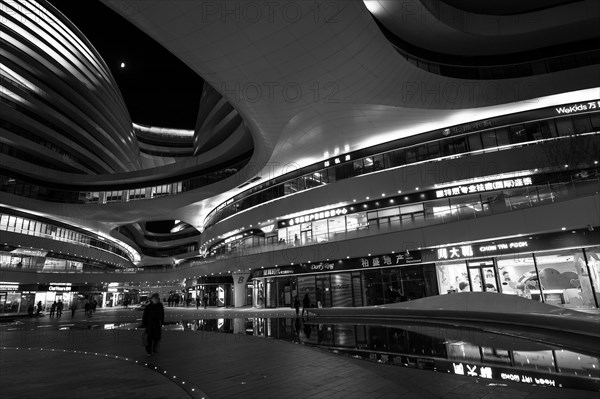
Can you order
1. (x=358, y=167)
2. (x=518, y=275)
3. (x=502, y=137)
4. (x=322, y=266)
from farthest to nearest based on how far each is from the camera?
(x=358, y=167)
(x=322, y=266)
(x=502, y=137)
(x=518, y=275)

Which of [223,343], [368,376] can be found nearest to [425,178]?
[223,343]

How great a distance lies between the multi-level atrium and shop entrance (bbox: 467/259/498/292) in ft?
0.27

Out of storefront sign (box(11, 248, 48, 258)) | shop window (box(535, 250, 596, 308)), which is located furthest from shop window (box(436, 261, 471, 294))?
storefront sign (box(11, 248, 48, 258))

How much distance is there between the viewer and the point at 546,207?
17.9 m

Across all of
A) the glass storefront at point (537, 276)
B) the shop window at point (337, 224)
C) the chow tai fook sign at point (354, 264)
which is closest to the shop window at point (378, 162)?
the shop window at point (337, 224)

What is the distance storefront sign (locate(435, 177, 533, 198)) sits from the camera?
23441 mm

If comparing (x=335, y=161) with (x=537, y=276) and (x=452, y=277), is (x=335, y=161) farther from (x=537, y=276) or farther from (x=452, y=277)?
(x=537, y=276)

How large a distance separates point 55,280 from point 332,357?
51883 mm

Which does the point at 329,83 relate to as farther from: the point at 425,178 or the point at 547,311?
the point at 547,311

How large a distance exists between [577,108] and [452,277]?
46.8 ft

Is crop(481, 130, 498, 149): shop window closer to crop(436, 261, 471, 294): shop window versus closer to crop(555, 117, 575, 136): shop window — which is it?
crop(555, 117, 575, 136): shop window

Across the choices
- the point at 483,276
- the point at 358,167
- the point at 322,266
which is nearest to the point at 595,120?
the point at 483,276

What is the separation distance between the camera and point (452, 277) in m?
23.0

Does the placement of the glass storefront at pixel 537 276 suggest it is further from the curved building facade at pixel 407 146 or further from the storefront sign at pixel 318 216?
the storefront sign at pixel 318 216
